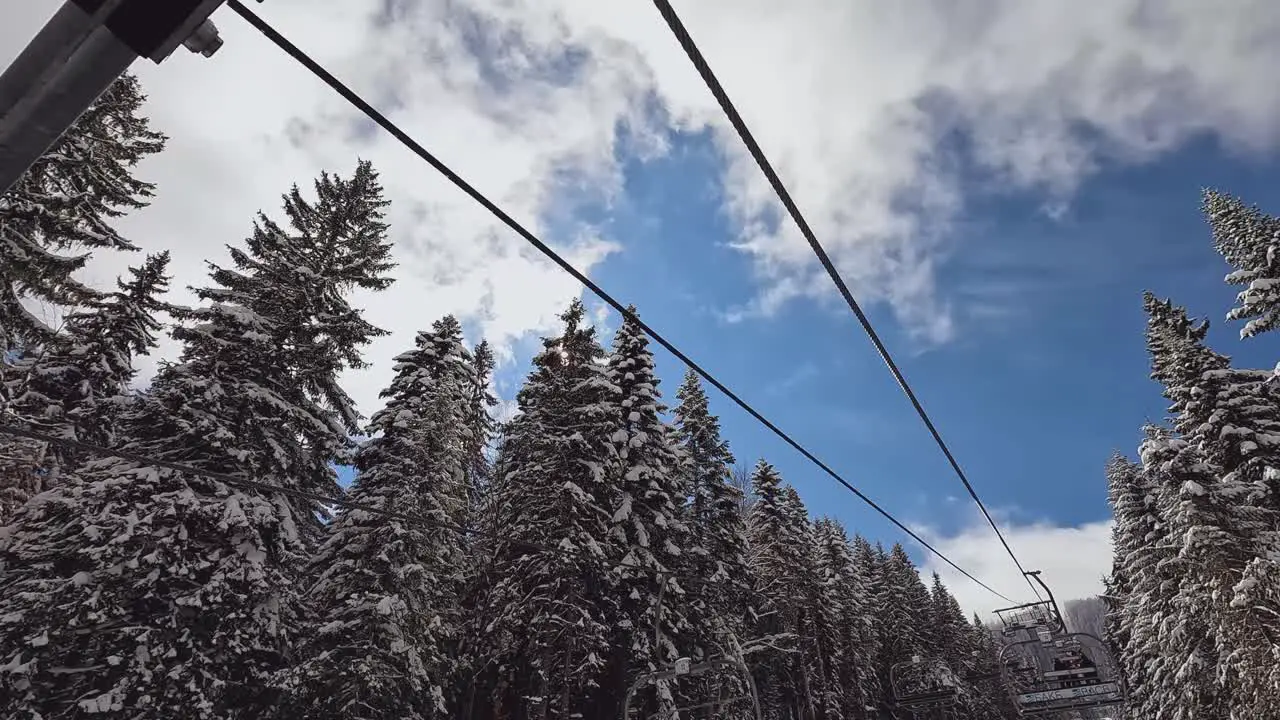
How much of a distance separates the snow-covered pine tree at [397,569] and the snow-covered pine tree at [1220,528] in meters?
24.9

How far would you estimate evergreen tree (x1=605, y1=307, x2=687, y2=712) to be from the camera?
66.2 feet

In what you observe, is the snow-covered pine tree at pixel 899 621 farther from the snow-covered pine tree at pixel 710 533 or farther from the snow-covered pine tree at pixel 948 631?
the snow-covered pine tree at pixel 710 533

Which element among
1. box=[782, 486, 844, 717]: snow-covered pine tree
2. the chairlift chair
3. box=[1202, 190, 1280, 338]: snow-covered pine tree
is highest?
box=[1202, 190, 1280, 338]: snow-covered pine tree

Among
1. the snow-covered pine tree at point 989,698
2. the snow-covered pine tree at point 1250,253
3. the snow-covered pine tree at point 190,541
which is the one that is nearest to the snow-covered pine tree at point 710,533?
the snow-covered pine tree at point 190,541

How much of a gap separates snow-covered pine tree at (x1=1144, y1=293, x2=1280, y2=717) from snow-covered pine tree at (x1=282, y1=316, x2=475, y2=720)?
24.9m

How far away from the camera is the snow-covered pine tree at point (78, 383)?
14.9 metres

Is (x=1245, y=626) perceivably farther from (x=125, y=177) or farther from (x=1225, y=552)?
(x=125, y=177)

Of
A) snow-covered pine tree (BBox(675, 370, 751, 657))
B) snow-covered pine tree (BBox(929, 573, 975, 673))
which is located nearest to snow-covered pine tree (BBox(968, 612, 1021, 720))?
snow-covered pine tree (BBox(929, 573, 975, 673))

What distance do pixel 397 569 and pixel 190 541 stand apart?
5409mm

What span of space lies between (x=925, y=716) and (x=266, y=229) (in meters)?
62.8

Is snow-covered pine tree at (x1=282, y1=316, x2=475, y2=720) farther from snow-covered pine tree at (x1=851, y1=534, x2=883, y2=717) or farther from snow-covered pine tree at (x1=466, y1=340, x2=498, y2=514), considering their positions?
snow-covered pine tree at (x1=851, y1=534, x2=883, y2=717)

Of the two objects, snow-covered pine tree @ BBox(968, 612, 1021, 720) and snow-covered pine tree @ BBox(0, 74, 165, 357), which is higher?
snow-covered pine tree @ BBox(0, 74, 165, 357)

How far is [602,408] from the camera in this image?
71.9 ft

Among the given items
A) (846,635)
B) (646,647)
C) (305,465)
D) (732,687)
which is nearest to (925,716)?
(846,635)
